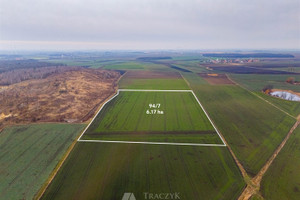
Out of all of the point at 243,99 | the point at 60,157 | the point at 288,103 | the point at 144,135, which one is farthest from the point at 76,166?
the point at 288,103

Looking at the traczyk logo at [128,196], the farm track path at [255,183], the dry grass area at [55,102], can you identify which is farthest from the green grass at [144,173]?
the dry grass area at [55,102]

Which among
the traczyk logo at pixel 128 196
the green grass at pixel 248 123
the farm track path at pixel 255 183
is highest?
the green grass at pixel 248 123

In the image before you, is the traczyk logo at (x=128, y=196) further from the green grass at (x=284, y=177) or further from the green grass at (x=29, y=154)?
the green grass at (x=284, y=177)

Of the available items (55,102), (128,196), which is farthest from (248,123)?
(55,102)

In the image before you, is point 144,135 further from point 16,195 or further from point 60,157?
point 16,195

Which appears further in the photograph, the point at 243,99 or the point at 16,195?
the point at 243,99

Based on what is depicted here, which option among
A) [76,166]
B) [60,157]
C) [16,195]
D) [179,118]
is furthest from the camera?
[179,118]

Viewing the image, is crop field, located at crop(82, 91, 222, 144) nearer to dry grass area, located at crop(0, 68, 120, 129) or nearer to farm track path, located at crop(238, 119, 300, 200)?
dry grass area, located at crop(0, 68, 120, 129)

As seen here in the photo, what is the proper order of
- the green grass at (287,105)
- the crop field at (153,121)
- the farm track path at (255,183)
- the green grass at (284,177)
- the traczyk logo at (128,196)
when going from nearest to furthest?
the traczyk logo at (128,196) → the farm track path at (255,183) → the green grass at (284,177) → the crop field at (153,121) → the green grass at (287,105)
